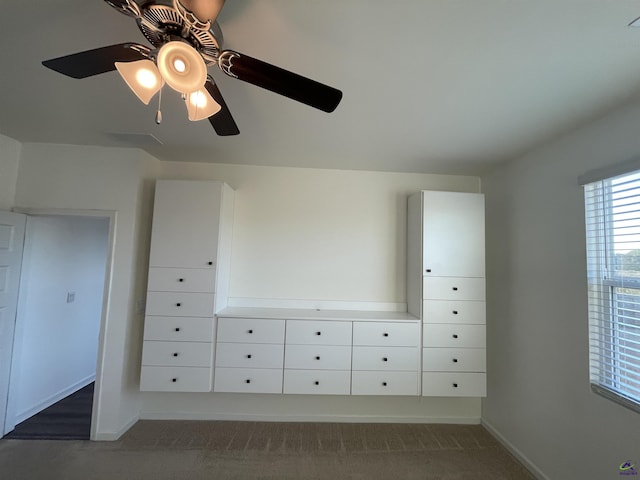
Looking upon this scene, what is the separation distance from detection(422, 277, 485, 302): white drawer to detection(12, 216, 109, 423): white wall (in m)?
3.31

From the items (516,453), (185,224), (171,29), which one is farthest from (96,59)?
(516,453)

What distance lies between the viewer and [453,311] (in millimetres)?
2604

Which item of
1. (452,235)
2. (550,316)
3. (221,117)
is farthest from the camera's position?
(452,235)

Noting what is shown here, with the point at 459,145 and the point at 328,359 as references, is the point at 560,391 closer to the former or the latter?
the point at 328,359

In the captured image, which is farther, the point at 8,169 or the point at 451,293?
the point at 451,293

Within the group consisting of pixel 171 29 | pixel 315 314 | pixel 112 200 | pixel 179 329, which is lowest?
pixel 179 329

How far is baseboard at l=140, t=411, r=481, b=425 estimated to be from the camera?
2.77m

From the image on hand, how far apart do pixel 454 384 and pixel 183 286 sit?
8.21 ft

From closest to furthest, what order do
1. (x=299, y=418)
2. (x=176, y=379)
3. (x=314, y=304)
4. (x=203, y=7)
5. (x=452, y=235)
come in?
(x=203, y=7)
(x=176, y=379)
(x=452, y=235)
(x=299, y=418)
(x=314, y=304)

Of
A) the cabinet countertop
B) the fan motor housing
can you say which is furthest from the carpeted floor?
the fan motor housing

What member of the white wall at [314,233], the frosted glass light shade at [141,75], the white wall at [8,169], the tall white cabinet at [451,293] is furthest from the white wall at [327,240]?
the frosted glass light shade at [141,75]

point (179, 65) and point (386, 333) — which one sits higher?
point (179, 65)

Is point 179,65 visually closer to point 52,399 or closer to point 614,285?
point 614,285

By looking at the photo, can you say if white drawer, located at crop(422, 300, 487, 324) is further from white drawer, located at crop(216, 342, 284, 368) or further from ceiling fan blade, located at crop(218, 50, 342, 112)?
ceiling fan blade, located at crop(218, 50, 342, 112)
